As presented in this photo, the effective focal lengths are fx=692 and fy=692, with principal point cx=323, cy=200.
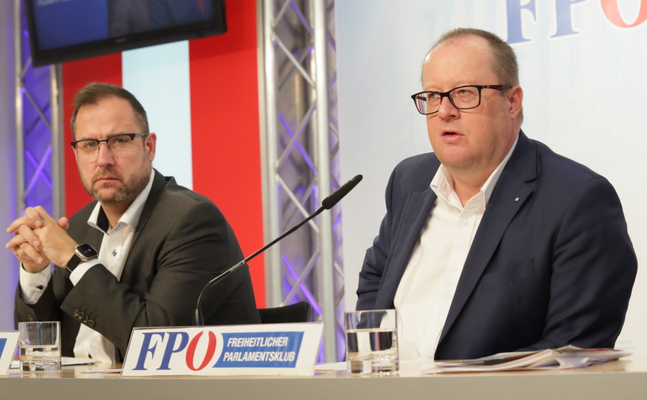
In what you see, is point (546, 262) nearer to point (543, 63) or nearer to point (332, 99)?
point (543, 63)

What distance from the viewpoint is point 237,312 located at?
7.07 ft

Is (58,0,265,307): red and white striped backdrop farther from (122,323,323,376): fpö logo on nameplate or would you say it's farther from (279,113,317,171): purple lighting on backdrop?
(122,323,323,376): fpö logo on nameplate

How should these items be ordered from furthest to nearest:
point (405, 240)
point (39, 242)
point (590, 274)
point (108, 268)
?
1. point (108, 268)
2. point (39, 242)
3. point (405, 240)
4. point (590, 274)

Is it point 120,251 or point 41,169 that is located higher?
point 41,169

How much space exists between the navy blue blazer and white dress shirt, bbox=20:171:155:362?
1035 mm

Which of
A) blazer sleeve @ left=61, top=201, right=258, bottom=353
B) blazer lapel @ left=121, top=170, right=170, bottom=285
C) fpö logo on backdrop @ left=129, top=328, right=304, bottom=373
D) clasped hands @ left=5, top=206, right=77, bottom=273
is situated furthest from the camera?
blazer lapel @ left=121, top=170, right=170, bottom=285

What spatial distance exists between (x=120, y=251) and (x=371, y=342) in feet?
4.42

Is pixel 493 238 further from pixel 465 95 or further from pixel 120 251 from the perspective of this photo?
pixel 120 251

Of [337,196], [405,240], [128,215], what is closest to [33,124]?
[128,215]

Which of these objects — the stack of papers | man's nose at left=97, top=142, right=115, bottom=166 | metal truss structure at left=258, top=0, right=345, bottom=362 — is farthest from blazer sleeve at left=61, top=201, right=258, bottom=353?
metal truss structure at left=258, top=0, right=345, bottom=362

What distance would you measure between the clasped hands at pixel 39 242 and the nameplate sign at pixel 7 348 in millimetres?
514

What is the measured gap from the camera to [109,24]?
4.28 m

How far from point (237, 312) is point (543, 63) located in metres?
1.81

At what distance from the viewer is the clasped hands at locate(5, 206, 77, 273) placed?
6.52 feet
